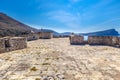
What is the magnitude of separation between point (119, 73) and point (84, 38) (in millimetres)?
11093

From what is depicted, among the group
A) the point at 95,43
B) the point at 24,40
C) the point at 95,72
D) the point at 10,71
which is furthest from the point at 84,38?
the point at 10,71

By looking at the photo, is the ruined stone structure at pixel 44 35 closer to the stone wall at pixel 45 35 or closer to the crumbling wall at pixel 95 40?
the stone wall at pixel 45 35

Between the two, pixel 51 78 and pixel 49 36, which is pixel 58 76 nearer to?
pixel 51 78

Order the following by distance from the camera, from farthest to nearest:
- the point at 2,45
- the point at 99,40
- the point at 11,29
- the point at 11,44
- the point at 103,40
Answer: the point at 11,29 < the point at 99,40 < the point at 103,40 < the point at 11,44 < the point at 2,45

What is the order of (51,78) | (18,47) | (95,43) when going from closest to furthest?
(51,78) → (18,47) → (95,43)

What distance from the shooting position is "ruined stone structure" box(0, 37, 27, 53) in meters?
10.1

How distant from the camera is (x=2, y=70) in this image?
580 cm

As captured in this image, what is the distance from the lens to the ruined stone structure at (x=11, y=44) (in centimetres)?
1013

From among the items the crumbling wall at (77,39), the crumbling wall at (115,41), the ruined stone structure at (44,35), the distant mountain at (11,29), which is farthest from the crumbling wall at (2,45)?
the distant mountain at (11,29)

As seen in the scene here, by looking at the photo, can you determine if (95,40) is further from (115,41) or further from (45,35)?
(45,35)

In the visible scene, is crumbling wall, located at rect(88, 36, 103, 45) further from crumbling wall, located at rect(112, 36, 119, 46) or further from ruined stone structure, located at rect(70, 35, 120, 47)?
crumbling wall, located at rect(112, 36, 119, 46)

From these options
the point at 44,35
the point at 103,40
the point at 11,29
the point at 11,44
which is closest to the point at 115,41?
the point at 103,40

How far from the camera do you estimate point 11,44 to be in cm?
1084

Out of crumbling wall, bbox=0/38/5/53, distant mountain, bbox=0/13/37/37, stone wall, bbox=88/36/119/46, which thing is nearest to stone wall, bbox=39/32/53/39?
distant mountain, bbox=0/13/37/37
